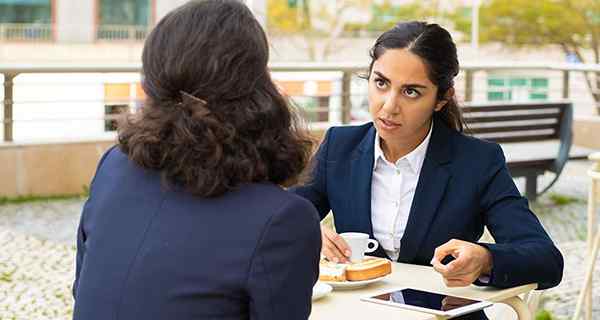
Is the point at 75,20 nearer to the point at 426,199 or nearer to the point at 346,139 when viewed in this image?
the point at 346,139

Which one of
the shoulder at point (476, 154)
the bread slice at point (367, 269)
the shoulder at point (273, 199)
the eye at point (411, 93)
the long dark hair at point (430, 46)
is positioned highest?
the long dark hair at point (430, 46)

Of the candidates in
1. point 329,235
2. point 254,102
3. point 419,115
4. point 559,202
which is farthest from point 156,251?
point 559,202

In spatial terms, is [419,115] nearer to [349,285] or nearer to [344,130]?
[344,130]

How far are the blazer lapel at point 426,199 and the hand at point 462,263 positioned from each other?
28 cm

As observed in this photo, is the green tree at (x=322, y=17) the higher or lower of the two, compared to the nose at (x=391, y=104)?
lower

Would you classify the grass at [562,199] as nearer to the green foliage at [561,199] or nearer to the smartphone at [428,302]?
the green foliage at [561,199]

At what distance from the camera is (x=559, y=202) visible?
8.47 meters

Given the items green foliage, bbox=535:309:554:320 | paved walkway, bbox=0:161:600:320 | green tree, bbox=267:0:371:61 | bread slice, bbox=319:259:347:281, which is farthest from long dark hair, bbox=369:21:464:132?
green tree, bbox=267:0:371:61

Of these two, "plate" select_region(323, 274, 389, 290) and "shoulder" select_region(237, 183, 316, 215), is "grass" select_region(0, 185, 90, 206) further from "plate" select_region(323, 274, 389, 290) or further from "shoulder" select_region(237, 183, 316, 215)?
"shoulder" select_region(237, 183, 316, 215)

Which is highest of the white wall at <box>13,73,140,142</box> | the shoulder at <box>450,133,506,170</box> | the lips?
the lips

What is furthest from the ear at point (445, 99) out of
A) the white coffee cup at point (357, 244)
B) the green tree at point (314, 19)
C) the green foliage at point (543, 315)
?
the green tree at point (314, 19)

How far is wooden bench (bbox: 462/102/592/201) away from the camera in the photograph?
8.12 meters

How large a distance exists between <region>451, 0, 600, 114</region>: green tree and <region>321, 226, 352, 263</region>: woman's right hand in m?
28.5

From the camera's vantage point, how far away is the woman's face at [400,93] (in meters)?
2.93
